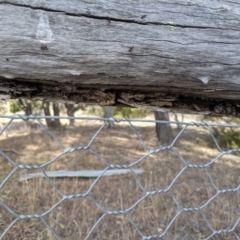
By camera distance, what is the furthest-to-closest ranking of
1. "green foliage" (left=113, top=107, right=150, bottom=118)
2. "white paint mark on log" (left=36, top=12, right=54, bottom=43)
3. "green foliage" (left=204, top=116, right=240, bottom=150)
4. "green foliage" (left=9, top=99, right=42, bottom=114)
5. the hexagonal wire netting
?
"green foliage" (left=113, top=107, right=150, bottom=118) < "green foliage" (left=9, top=99, right=42, bottom=114) < "green foliage" (left=204, top=116, right=240, bottom=150) < the hexagonal wire netting < "white paint mark on log" (left=36, top=12, right=54, bottom=43)

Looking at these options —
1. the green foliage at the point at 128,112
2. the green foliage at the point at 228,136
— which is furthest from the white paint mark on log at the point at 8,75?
the green foliage at the point at 128,112

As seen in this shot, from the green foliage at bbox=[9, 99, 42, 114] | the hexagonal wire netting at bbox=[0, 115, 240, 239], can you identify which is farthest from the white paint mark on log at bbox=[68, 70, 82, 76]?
the green foliage at bbox=[9, 99, 42, 114]

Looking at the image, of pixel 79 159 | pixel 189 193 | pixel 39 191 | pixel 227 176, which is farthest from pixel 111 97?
pixel 79 159

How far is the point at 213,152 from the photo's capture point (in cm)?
330

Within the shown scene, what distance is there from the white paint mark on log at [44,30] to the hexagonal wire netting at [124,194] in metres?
0.20

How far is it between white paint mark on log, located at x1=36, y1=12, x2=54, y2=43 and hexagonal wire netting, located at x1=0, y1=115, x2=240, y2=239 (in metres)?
0.20

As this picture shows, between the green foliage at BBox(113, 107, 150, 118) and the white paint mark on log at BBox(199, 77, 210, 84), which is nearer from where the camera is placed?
the white paint mark on log at BBox(199, 77, 210, 84)

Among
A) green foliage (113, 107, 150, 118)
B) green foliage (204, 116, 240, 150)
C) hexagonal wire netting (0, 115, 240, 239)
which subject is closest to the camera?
hexagonal wire netting (0, 115, 240, 239)

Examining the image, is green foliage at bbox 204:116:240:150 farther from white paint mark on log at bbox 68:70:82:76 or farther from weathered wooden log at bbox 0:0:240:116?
white paint mark on log at bbox 68:70:82:76

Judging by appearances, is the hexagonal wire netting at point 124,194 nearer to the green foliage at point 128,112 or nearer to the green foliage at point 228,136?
the green foliage at point 228,136

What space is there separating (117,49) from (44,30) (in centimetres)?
11

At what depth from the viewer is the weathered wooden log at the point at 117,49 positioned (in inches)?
Answer: 19.5

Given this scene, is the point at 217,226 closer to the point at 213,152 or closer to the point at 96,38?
the point at 96,38

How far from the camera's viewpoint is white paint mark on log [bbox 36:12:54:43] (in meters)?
0.49
